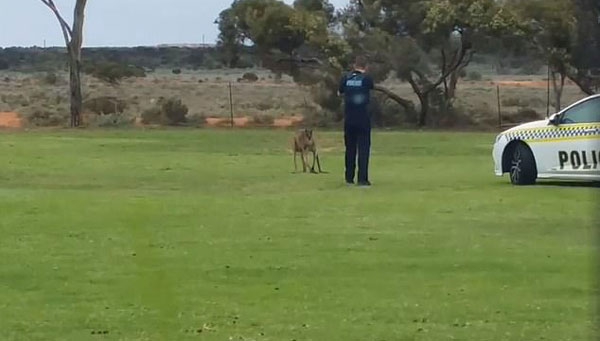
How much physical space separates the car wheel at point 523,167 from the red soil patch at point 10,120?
109 ft

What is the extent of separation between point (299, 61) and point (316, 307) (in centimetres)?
3966

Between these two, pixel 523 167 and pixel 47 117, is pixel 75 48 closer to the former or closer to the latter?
pixel 47 117

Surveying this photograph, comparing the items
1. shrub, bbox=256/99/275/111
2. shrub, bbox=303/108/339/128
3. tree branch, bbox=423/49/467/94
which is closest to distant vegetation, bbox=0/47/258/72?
shrub, bbox=256/99/275/111

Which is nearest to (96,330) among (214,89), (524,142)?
(524,142)

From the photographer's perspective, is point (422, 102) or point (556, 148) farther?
point (422, 102)

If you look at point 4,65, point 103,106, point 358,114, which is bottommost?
point 103,106

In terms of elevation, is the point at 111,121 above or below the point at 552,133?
below

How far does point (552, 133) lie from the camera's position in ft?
70.1

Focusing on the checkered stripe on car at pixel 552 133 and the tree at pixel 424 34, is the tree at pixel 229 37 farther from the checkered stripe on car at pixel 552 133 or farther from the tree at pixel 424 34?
the checkered stripe on car at pixel 552 133

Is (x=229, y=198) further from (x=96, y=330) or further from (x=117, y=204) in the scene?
(x=96, y=330)

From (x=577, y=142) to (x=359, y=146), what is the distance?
3383mm

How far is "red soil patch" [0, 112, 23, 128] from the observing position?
53.4 m

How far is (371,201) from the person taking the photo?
19.2 metres

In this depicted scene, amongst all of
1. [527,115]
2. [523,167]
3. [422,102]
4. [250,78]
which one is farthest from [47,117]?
[250,78]
